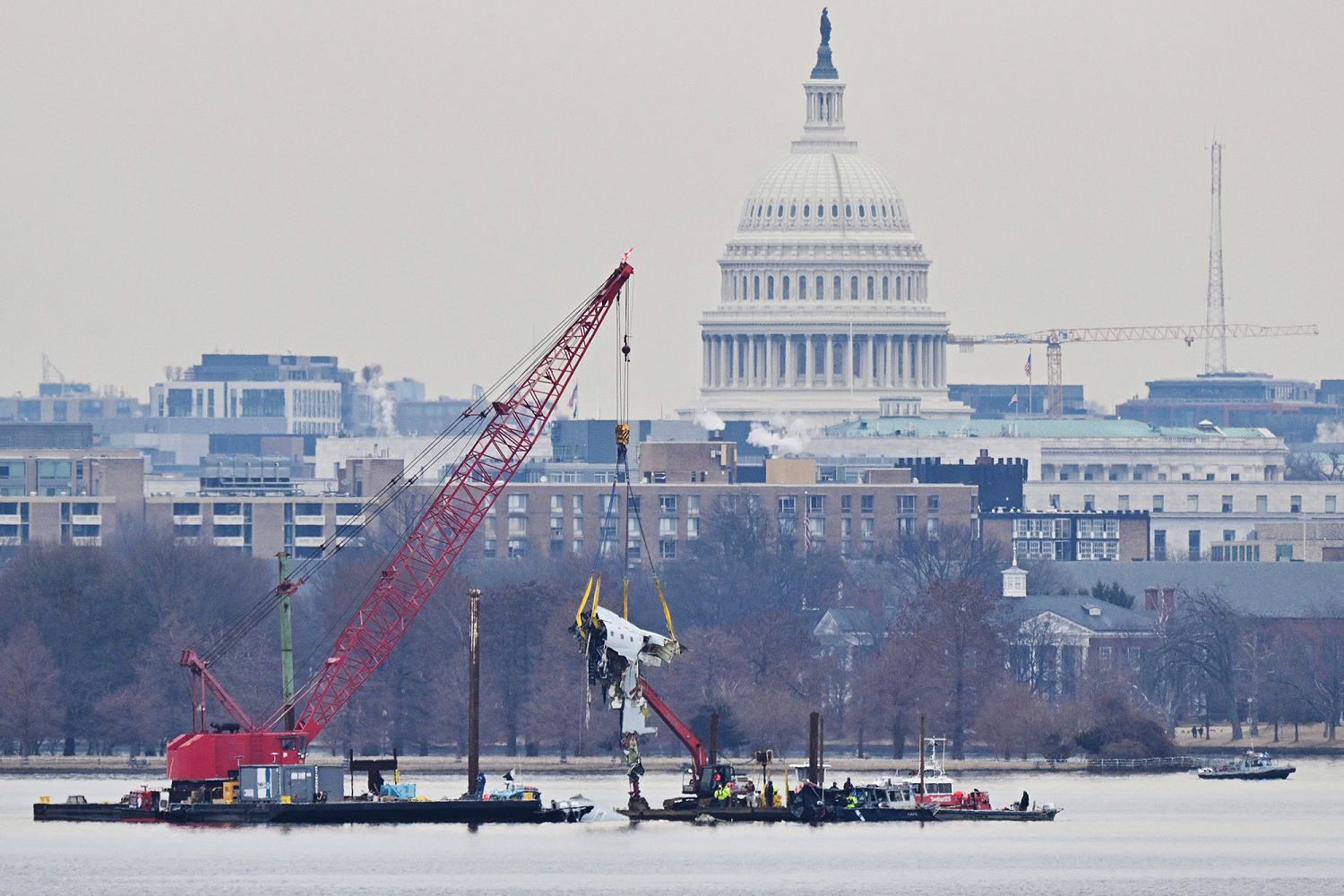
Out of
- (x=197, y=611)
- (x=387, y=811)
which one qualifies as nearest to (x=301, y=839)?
(x=387, y=811)

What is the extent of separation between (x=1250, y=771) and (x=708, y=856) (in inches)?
1496

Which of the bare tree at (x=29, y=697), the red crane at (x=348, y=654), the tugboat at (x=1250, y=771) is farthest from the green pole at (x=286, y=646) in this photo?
the tugboat at (x=1250, y=771)

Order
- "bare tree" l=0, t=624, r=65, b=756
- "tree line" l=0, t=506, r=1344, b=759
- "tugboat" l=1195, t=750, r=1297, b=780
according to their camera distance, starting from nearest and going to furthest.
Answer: "tugboat" l=1195, t=750, r=1297, b=780 → "bare tree" l=0, t=624, r=65, b=756 → "tree line" l=0, t=506, r=1344, b=759

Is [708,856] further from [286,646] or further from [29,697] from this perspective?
[29,697]

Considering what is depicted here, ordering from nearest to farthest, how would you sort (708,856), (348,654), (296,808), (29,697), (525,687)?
(708,856), (296,808), (348,654), (29,697), (525,687)

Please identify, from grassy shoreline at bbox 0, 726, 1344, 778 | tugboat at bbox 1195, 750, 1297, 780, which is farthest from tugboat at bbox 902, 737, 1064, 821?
grassy shoreline at bbox 0, 726, 1344, 778

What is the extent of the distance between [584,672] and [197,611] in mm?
19270

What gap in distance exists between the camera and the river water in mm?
137125

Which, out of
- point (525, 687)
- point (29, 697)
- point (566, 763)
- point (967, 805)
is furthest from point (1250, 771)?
point (29, 697)

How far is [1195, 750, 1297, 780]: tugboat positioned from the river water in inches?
468

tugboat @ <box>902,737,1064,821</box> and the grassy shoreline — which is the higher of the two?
the grassy shoreline

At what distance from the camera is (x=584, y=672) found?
611ft

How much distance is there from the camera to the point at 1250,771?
177 meters

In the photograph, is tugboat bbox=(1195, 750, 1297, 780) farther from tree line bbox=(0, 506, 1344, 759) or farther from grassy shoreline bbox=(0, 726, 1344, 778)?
grassy shoreline bbox=(0, 726, 1344, 778)
